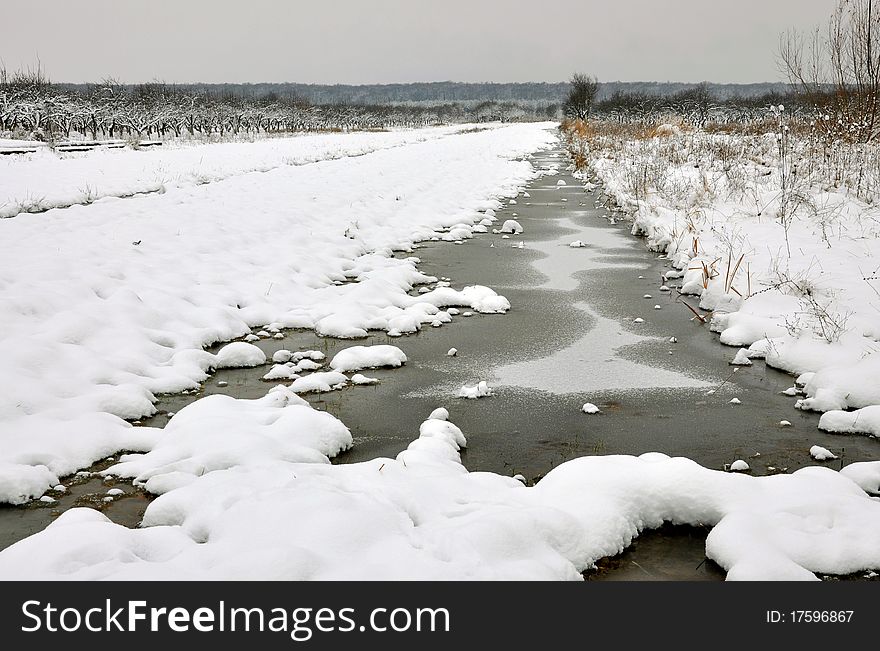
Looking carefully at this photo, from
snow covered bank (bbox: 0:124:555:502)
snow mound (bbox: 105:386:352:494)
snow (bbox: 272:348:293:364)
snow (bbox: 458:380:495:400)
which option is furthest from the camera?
snow (bbox: 272:348:293:364)

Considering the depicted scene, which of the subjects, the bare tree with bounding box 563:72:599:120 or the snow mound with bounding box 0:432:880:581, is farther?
the bare tree with bounding box 563:72:599:120

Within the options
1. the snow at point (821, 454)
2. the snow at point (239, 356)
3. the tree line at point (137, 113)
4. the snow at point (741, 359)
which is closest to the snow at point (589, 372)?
the snow at point (741, 359)

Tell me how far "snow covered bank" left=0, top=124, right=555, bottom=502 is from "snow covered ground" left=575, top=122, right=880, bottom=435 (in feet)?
8.25

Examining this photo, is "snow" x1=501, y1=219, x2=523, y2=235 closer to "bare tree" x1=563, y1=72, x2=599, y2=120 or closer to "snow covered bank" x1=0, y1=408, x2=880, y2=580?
"snow covered bank" x1=0, y1=408, x2=880, y2=580

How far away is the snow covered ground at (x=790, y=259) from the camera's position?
525cm

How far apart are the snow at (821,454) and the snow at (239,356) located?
4.09 metres

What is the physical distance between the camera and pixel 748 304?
6766mm

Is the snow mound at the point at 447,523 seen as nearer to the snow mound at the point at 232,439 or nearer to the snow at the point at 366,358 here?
the snow mound at the point at 232,439

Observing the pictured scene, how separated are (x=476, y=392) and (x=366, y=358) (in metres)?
1.13

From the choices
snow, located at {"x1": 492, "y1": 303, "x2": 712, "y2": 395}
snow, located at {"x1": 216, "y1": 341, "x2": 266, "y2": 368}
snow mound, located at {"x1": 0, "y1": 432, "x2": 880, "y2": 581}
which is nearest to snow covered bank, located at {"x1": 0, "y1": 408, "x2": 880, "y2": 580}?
snow mound, located at {"x1": 0, "y1": 432, "x2": 880, "y2": 581}

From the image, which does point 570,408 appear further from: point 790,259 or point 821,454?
point 790,259

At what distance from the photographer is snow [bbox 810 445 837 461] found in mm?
4051
